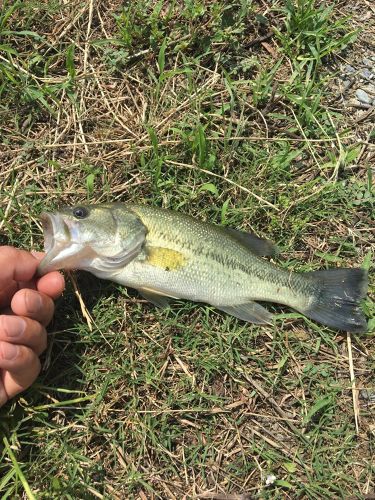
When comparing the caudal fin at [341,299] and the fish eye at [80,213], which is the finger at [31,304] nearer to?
the fish eye at [80,213]

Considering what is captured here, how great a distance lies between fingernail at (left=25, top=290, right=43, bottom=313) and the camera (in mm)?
3176

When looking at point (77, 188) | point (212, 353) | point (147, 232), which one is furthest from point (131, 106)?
point (212, 353)

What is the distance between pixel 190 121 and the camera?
4195 millimetres

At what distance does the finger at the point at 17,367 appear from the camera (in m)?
3.17

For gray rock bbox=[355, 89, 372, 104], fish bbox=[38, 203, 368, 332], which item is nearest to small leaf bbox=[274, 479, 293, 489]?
fish bbox=[38, 203, 368, 332]

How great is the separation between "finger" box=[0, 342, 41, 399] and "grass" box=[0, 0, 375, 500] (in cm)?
29

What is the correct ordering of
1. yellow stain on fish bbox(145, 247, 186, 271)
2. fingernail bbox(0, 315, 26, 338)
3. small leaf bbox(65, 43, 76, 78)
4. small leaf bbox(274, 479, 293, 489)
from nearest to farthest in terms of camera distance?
fingernail bbox(0, 315, 26, 338)
yellow stain on fish bbox(145, 247, 186, 271)
small leaf bbox(274, 479, 293, 489)
small leaf bbox(65, 43, 76, 78)

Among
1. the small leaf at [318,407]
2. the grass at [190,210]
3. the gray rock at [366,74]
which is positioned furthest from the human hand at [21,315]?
the gray rock at [366,74]

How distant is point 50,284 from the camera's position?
345 cm

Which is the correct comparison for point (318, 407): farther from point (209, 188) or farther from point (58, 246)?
point (58, 246)

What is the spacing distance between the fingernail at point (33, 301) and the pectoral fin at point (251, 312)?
135 centimetres

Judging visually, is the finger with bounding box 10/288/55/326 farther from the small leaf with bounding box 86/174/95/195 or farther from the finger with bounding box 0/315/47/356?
the small leaf with bounding box 86/174/95/195

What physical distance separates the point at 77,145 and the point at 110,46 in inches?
38.6

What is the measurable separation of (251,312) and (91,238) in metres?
1.37
